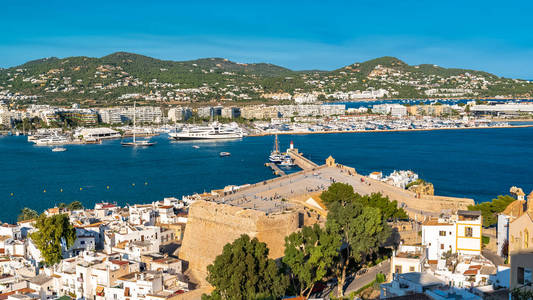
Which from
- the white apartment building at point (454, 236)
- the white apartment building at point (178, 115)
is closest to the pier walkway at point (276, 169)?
the white apartment building at point (454, 236)

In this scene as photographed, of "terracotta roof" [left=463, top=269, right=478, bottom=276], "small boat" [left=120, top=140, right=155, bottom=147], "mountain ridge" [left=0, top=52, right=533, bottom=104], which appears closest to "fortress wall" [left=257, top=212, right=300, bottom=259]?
"terracotta roof" [left=463, top=269, right=478, bottom=276]

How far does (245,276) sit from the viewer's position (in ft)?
30.6

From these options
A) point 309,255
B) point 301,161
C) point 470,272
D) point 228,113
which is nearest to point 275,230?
point 309,255

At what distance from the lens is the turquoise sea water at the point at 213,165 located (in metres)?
27.1

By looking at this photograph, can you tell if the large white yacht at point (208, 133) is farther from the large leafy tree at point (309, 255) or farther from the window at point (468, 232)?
the window at point (468, 232)

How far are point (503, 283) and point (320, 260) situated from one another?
3.61 metres

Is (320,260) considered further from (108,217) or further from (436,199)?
(108,217)

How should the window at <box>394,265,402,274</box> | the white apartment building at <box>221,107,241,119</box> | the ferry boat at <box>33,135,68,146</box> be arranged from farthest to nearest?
the white apartment building at <box>221,107,241,119</box> < the ferry boat at <box>33,135,68,146</box> < the window at <box>394,265,402,274</box>

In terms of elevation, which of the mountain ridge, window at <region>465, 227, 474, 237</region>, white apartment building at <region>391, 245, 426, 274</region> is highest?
the mountain ridge

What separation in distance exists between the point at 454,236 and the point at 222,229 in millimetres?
5469

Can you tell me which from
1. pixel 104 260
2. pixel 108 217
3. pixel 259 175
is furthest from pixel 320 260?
pixel 259 175

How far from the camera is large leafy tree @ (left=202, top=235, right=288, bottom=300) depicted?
9.16 metres

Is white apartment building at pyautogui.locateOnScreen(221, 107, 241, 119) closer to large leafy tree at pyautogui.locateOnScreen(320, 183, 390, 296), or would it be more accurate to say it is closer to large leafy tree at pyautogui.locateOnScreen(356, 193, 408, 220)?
large leafy tree at pyautogui.locateOnScreen(356, 193, 408, 220)

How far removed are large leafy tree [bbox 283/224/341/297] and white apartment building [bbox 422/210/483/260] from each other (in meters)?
2.11
